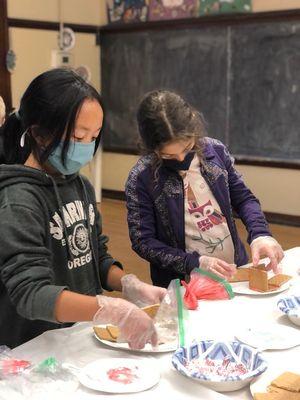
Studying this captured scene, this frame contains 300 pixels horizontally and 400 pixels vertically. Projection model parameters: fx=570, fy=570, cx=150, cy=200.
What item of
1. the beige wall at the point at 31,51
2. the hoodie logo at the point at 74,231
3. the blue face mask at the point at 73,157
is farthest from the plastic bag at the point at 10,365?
the beige wall at the point at 31,51

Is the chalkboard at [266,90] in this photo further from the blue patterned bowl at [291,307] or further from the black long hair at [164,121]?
the blue patterned bowl at [291,307]

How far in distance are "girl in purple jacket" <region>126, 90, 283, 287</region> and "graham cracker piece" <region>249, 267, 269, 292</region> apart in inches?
8.8

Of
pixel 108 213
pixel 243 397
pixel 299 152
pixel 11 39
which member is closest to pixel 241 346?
pixel 243 397

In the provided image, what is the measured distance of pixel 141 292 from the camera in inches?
55.7

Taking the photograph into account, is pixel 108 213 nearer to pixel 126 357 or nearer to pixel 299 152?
pixel 299 152

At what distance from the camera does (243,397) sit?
1.08 m

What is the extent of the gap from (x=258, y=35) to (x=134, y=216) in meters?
3.54

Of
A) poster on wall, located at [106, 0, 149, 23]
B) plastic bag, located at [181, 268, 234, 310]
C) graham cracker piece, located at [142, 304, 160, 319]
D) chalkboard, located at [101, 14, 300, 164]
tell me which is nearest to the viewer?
graham cracker piece, located at [142, 304, 160, 319]

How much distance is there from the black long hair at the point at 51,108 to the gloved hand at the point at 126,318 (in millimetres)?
401

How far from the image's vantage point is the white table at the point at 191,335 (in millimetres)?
1084

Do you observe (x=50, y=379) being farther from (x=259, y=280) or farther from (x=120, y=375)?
(x=259, y=280)

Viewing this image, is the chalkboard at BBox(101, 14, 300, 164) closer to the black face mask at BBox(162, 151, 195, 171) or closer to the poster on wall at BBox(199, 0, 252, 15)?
the poster on wall at BBox(199, 0, 252, 15)

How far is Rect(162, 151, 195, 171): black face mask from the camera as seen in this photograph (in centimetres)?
200

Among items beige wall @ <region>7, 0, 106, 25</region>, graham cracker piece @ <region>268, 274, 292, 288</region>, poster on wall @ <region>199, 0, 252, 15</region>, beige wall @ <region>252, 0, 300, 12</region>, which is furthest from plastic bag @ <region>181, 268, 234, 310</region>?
beige wall @ <region>7, 0, 106, 25</region>
